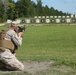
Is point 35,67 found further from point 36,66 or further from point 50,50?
point 50,50

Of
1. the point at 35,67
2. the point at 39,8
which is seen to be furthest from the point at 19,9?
the point at 35,67

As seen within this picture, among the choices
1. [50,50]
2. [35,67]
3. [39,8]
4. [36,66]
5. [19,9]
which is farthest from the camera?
[39,8]

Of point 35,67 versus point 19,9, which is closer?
point 35,67

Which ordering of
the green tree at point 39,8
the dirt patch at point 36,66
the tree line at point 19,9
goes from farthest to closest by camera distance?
the green tree at point 39,8
the tree line at point 19,9
the dirt patch at point 36,66

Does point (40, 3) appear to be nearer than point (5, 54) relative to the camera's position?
No

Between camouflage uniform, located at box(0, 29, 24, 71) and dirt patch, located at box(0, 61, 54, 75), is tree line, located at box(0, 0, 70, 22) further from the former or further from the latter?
camouflage uniform, located at box(0, 29, 24, 71)

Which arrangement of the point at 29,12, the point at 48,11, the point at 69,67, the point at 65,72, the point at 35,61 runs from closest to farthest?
the point at 65,72 < the point at 69,67 < the point at 35,61 < the point at 29,12 < the point at 48,11

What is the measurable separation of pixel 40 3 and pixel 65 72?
426 ft

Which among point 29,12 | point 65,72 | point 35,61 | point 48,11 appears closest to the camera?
point 65,72

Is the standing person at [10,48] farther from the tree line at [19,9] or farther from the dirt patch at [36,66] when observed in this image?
the tree line at [19,9]

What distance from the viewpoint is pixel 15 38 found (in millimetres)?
10242

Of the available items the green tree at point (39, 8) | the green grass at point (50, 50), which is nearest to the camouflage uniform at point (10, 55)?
the green grass at point (50, 50)

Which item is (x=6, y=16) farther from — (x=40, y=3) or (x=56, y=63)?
(x=56, y=63)

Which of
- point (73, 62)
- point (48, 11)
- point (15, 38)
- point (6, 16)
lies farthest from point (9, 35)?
point (48, 11)
